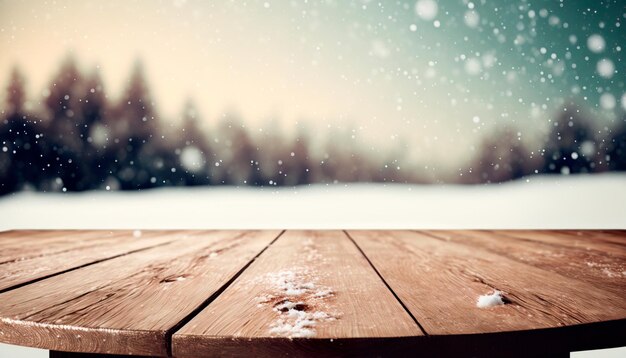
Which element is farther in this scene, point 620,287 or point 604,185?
point 604,185

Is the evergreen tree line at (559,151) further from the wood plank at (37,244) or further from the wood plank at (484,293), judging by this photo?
the wood plank at (37,244)

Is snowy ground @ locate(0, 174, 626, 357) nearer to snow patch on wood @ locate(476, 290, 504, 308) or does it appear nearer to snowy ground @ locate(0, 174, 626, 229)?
snowy ground @ locate(0, 174, 626, 229)

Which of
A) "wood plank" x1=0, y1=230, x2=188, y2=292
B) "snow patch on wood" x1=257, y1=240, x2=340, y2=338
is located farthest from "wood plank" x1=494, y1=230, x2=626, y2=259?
"wood plank" x1=0, y1=230, x2=188, y2=292

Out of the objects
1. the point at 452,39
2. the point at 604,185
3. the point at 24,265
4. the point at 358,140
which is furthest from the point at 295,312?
the point at 604,185

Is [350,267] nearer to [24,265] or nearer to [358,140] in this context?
[24,265]

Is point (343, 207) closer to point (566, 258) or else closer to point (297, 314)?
point (566, 258)

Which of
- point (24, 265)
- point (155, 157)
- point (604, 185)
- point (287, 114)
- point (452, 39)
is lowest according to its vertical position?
point (24, 265)
